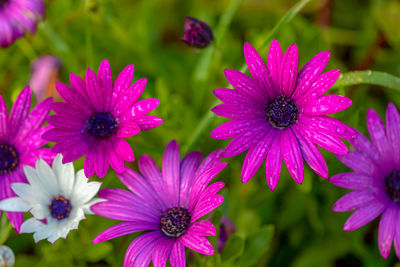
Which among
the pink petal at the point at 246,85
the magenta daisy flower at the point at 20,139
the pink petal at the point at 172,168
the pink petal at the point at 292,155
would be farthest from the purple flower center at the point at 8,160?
the pink petal at the point at 292,155

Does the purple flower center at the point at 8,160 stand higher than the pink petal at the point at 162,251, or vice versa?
the purple flower center at the point at 8,160

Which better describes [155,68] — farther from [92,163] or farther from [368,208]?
[368,208]

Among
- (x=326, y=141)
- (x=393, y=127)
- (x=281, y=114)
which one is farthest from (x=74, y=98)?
(x=393, y=127)

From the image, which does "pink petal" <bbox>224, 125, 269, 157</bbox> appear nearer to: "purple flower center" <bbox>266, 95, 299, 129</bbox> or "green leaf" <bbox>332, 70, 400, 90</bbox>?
"purple flower center" <bbox>266, 95, 299, 129</bbox>

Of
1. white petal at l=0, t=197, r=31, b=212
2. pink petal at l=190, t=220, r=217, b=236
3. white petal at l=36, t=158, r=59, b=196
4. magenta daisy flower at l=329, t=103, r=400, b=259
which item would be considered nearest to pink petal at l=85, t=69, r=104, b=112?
white petal at l=36, t=158, r=59, b=196

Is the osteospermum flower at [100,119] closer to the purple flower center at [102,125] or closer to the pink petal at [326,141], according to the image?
the purple flower center at [102,125]

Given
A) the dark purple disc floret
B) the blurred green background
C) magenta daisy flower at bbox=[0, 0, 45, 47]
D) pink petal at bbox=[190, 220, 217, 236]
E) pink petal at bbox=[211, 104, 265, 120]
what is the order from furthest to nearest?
magenta daisy flower at bbox=[0, 0, 45, 47], the blurred green background, the dark purple disc floret, pink petal at bbox=[211, 104, 265, 120], pink petal at bbox=[190, 220, 217, 236]

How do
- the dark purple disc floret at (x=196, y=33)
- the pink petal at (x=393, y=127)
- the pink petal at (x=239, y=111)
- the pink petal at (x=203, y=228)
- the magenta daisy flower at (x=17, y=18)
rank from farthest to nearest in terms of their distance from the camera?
the magenta daisy flower at (x=17, y=18) < the dark purple disc floret at (x=196, y=33) < the pink petal at (x=393, y=127) < the pink petal at (x=239, y=111) < the pink petal at (x=203, y=228)
